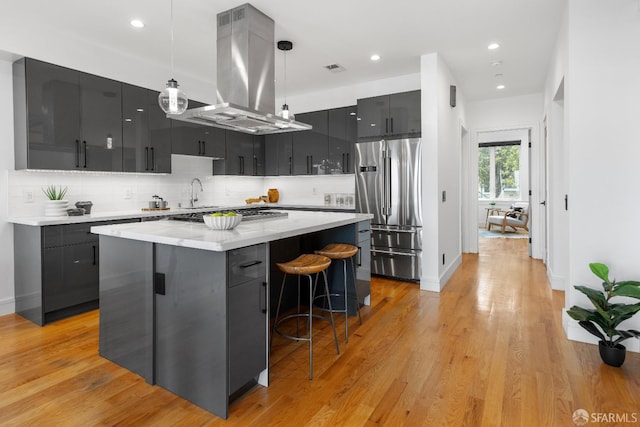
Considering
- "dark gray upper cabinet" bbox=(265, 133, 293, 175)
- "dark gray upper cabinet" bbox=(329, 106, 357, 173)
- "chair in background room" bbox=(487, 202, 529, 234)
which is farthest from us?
"chair in background room" bbox=(487, 202, 529, 234)

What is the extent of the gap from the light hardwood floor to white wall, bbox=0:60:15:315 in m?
0.24

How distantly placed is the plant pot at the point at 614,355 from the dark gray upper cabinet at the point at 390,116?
9.23 ft

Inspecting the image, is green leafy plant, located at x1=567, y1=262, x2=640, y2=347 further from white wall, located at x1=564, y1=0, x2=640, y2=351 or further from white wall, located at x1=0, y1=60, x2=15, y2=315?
white wall, located at x1=0, y1=60, x2=15, y2=315

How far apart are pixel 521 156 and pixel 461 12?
9017 mm

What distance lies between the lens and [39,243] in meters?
3.11

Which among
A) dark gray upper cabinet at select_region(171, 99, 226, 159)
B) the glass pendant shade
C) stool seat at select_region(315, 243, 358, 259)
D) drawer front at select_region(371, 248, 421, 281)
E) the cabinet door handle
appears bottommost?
drawer front at select_region(371, 248, 421, 281)

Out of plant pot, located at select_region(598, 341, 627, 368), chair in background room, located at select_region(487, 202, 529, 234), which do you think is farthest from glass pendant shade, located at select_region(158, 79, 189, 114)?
chair in background room, located at select_region(487, 202, 529, 234)

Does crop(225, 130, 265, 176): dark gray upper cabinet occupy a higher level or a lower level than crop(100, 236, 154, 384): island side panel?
higher

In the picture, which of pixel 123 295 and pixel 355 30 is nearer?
pixel 123 295

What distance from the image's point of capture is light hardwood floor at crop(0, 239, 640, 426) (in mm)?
1843

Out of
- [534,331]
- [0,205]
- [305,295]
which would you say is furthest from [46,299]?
[534,331]

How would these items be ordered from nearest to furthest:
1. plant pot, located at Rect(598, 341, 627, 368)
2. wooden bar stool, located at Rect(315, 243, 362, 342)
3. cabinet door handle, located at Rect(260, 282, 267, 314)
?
cabinet door handle, located at Rect(260, 282, 267, 314) < plant pot, located at Rect(598, 341, 627, 368) < wooden bar stool, located at Rect(315, 243, 362, 342)

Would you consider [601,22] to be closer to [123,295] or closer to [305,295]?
[305,295]

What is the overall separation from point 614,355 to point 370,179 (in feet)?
9.86
